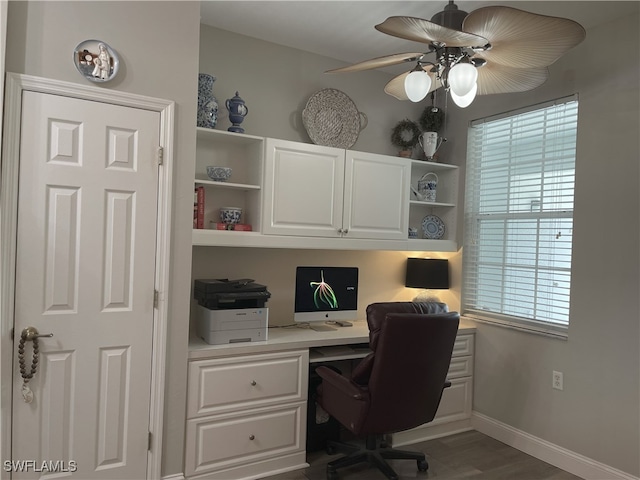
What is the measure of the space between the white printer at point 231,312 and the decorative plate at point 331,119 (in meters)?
1.26

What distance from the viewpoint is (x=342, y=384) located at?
2.64 m

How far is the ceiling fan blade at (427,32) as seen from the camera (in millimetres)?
1707

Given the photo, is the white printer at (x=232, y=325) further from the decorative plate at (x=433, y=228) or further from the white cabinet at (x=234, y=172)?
the decorative plate at (x=433, y=228)

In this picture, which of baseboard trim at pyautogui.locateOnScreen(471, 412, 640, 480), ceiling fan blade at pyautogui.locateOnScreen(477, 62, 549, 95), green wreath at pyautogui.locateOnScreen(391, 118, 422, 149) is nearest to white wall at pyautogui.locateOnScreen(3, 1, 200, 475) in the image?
ceiling fan blade at pyautogui.locateOnScreen(477, 62, 549, 95)

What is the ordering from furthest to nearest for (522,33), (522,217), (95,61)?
(522,217)
(95,61)
(522,33)

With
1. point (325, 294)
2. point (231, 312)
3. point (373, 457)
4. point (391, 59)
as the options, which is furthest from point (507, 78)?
point (373, 457)

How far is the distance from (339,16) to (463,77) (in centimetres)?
134

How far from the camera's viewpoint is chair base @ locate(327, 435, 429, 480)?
8.98ft

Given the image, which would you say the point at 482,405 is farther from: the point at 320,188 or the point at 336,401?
the point at 320,188

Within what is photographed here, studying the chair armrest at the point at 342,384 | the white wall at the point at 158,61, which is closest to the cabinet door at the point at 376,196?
the chair armrest at the point at 342,384

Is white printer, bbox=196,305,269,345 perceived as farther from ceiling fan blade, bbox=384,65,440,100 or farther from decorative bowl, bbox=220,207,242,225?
ceiling fan blade, bbox=384,65,440,100

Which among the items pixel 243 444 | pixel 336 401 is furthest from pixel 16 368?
pixel 336 401

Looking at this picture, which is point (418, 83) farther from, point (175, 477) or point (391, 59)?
point (175, 477)

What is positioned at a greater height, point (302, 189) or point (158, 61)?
point (158, 61)
